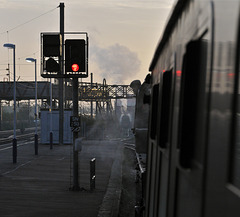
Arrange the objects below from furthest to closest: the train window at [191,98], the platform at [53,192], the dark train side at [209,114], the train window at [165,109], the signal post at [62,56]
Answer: the signal post at [62,56], the platform at [53,192], the train window at [165,109], the train window at [191,98], the dark train side at [209,114]

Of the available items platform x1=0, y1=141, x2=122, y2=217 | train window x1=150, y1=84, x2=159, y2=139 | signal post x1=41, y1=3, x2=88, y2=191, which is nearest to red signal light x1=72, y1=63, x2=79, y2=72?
signal post x1=41, y1=3, x2=88, y2=191

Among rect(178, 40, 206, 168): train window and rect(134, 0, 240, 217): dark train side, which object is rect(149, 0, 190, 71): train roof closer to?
rect(134, 0, 240, 217): dark train side

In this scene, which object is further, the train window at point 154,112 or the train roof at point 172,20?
the train window at point 154,112

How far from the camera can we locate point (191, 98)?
223 centimetres

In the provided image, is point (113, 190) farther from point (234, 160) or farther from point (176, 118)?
point (234, 160)

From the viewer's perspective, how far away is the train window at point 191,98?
→ 6.96ft

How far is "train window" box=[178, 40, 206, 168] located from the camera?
6.96ft

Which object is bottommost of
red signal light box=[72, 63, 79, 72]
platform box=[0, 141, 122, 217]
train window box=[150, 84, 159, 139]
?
platform box=[0, 141, 122, 217]

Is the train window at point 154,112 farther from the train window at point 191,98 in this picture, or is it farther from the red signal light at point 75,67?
the red signal light at point 75,67

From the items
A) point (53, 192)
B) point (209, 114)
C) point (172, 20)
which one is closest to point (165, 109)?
point (172, 20)

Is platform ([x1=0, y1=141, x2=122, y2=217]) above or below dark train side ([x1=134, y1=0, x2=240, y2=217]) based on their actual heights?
below

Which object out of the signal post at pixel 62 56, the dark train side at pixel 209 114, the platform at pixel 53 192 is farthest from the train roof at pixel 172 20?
the signal post at pixel 62 56

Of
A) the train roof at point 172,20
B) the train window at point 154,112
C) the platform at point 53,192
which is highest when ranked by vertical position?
the train roof at point 172,20

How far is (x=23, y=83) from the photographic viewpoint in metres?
54.2
